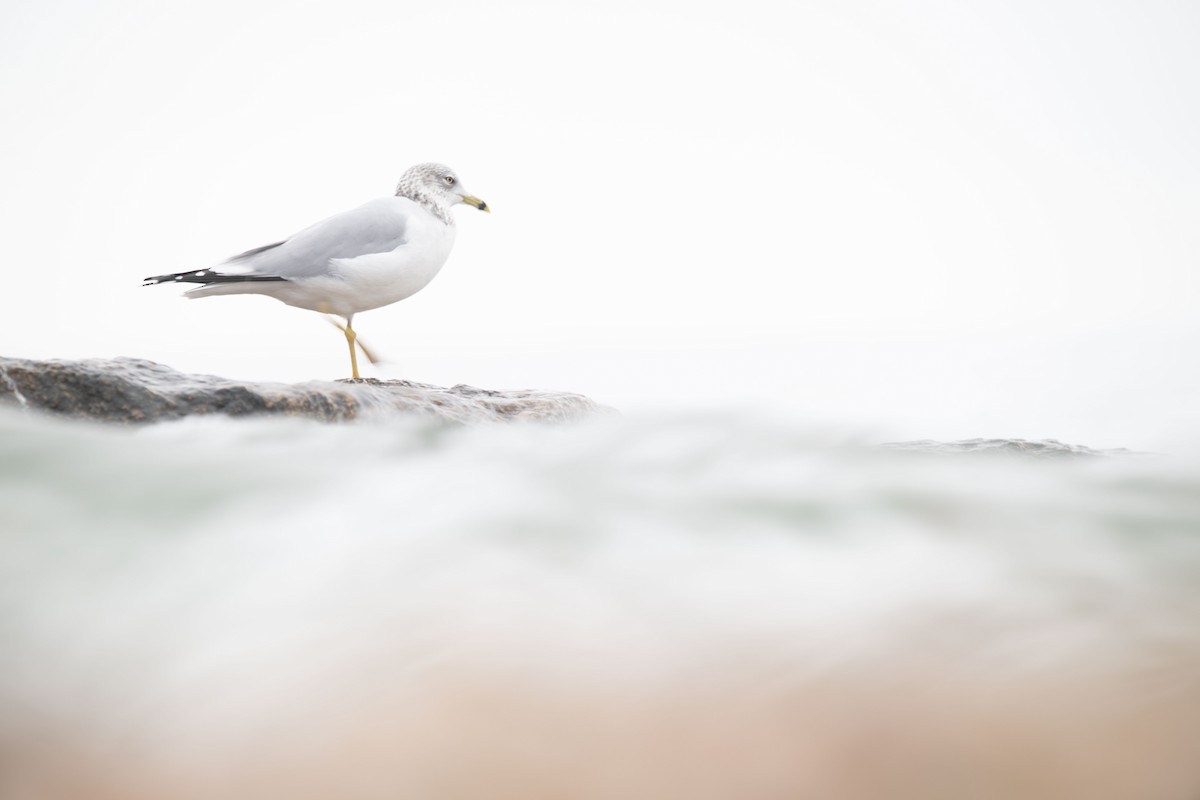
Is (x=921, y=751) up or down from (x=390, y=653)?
down

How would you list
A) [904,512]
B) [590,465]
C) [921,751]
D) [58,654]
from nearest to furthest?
[921,751]
[58,654]
[904,512]
[590,465]

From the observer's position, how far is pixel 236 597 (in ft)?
5.95

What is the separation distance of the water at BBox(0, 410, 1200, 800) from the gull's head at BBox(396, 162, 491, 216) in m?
3.19

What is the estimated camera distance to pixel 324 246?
191 inches

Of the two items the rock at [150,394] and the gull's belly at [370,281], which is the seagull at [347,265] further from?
the rock at [150,394]

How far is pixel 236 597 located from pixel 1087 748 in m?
1.44

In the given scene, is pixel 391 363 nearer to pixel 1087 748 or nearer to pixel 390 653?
pixel 390 653

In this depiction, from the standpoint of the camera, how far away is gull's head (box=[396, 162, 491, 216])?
221 inches

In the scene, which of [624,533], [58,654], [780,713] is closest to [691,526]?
[624,533]

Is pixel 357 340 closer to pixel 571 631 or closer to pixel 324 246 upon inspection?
pixel 324 246

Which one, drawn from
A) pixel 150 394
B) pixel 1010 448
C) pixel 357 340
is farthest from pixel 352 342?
pixel 1010 448

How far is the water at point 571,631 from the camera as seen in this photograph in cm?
137

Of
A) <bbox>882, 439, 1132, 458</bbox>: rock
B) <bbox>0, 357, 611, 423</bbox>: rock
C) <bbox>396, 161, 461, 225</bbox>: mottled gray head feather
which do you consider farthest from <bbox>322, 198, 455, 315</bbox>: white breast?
<bbox>882, 439, 1132, 458</bbox>: rock

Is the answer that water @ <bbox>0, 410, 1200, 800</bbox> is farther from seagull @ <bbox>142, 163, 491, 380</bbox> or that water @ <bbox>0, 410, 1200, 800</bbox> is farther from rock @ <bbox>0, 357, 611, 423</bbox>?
seagull @ <bbox>142, 163, 491, 380</bbox>
